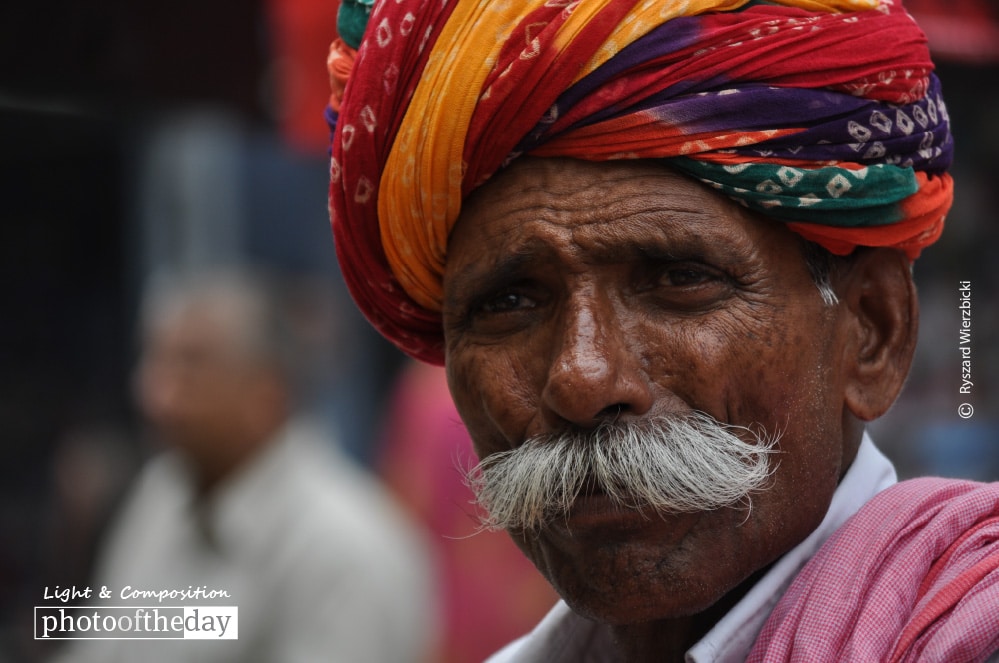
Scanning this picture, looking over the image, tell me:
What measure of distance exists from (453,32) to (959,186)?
4378 mm

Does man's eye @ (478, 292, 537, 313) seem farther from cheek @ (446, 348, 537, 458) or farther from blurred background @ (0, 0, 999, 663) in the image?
blurred background @ (0, 0, 999, 663)

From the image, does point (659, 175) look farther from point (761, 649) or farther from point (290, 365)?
point (290, 365)

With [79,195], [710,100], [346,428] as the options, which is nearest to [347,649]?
[710,100]

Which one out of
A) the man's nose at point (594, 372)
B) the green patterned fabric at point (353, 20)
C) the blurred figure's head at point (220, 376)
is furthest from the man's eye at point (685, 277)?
the blurred figure's head at point (220, 376)

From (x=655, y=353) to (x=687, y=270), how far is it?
17 centimetres

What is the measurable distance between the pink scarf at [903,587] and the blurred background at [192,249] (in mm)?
1149

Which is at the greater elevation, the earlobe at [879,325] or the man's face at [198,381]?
the man's face at [198,381]

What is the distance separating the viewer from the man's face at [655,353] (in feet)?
6.91

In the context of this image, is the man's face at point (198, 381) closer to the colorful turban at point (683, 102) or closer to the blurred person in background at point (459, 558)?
the blurred person in background at point (459, 558)

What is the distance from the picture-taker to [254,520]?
5.09m

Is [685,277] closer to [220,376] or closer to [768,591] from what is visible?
[768,591]

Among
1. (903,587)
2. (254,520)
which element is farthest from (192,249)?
(903,587)

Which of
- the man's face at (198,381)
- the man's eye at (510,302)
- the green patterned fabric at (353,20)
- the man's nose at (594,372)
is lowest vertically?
the man's nose at (594,372)

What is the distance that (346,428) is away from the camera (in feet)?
38.7
